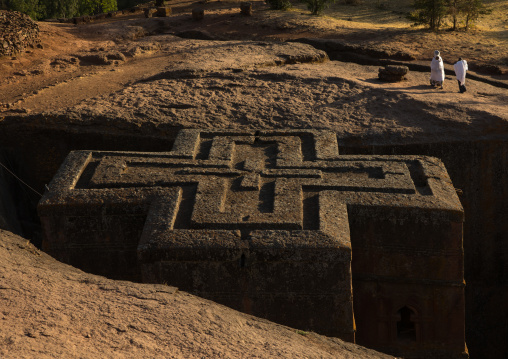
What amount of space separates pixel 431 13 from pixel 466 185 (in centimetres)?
709

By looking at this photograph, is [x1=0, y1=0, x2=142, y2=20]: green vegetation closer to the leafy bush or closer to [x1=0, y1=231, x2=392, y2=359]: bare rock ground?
the leafy bush

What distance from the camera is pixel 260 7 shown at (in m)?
15.2

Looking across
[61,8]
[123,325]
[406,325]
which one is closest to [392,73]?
[406,325]

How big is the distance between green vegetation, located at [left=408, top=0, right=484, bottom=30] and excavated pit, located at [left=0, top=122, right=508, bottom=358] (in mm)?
6684

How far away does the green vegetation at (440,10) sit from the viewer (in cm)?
1306

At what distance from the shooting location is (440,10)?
1297 cm

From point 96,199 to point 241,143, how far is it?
1854 millimetres

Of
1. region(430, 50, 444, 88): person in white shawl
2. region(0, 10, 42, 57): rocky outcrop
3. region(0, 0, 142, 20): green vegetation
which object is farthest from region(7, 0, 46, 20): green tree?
region(430, 50, 444, 88): person in white shawl

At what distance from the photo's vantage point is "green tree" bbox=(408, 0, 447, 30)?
1299 cm

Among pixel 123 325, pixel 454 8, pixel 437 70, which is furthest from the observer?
pixel 454 8

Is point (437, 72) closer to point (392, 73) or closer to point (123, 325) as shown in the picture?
point (392, 73)

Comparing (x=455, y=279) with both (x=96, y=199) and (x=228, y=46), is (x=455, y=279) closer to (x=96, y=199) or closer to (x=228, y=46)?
(x=96, y=199)

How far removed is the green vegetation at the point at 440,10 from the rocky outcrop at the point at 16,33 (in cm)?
784

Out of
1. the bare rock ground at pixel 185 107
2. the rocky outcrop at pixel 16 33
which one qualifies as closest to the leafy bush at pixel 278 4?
the bare rock ground at pixel 185 107
